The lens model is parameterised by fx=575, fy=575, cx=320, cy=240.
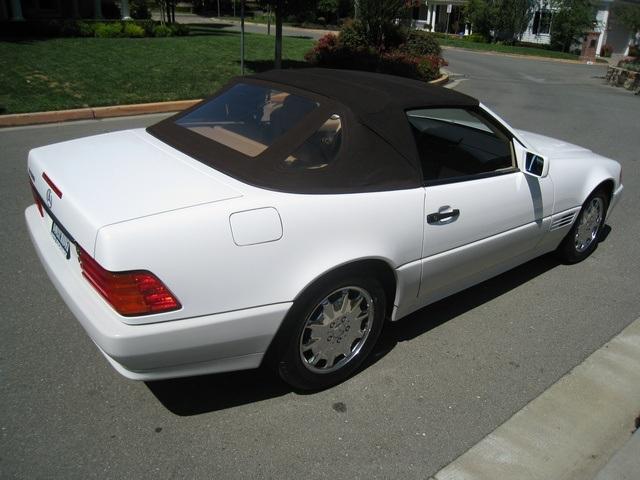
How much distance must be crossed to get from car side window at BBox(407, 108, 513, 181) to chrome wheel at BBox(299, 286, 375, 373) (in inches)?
34.8

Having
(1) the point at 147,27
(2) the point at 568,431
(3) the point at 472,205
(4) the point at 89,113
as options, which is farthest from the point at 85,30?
(2) the point at 568,431

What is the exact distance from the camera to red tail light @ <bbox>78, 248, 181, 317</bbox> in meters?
2.35

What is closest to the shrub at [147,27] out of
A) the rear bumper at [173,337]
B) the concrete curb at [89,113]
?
the concrete curb at [89,113]

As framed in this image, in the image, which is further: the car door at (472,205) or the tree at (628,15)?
the tree at (628,15)

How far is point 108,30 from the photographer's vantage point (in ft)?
64.0

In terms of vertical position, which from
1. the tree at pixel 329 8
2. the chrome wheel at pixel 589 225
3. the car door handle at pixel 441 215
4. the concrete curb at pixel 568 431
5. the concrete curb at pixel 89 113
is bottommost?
the concrete curb at pixel 568 431

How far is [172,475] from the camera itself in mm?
2490

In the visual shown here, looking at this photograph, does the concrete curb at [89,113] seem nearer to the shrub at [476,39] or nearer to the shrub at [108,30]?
the shrub at [108,30]

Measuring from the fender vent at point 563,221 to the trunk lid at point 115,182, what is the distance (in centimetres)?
263

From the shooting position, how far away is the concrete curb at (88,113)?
9055 millimetres

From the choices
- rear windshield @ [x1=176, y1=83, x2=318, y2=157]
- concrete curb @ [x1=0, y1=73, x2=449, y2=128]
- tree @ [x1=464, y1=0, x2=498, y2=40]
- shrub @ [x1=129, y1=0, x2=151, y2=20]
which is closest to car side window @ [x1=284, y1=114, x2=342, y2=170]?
rear windshield @ [x1=176, y1=83, x2=318, y2=157]

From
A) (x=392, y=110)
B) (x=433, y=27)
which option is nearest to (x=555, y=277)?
(x=392, y=110)

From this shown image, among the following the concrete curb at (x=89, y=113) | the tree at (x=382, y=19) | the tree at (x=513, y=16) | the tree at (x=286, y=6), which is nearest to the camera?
the concrete curb at (x=89, y=113)

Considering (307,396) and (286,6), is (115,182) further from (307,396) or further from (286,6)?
Answer: (286,6)
